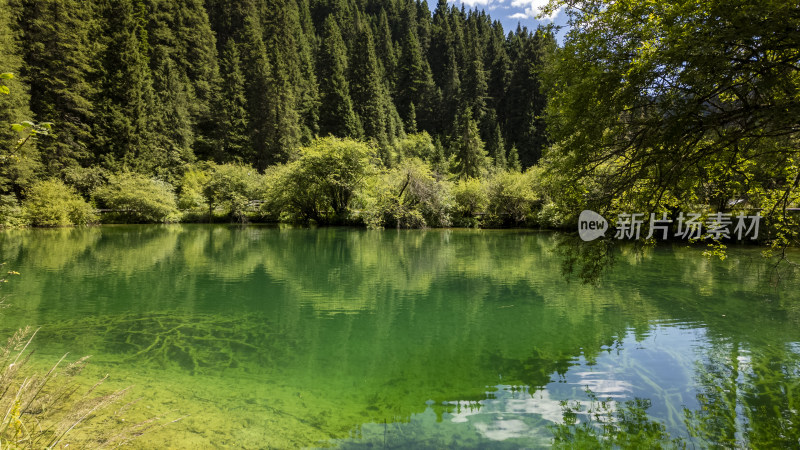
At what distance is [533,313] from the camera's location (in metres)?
8.02

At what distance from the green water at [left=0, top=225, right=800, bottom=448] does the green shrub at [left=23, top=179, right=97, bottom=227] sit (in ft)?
54.0

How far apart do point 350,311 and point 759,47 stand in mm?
6647

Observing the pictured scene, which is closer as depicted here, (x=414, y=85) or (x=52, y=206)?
(x=52, y=206)

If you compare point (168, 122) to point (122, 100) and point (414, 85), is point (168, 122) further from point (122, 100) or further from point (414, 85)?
point (414, 85)

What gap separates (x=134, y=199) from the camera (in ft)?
102

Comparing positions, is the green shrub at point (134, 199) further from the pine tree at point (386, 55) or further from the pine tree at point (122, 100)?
the pine tree at point (386, 55)

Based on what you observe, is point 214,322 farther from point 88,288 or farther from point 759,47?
point 759,47

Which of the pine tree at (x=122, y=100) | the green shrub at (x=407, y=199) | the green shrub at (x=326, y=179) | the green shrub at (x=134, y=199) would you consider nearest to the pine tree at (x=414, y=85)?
the pine tree at (x=122, y=100)

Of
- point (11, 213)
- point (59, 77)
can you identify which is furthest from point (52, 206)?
point (59, 77)

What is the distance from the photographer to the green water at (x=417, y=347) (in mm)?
4094

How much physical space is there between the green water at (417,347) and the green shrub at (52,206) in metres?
16.5

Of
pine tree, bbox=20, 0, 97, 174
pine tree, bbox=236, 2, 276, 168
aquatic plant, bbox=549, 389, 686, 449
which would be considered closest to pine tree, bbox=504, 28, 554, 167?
pine tree, bbox=236, 2, 276, 168

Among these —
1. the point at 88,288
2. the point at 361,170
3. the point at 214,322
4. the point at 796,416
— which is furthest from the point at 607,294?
the point at 361,170

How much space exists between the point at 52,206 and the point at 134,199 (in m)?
5.92
